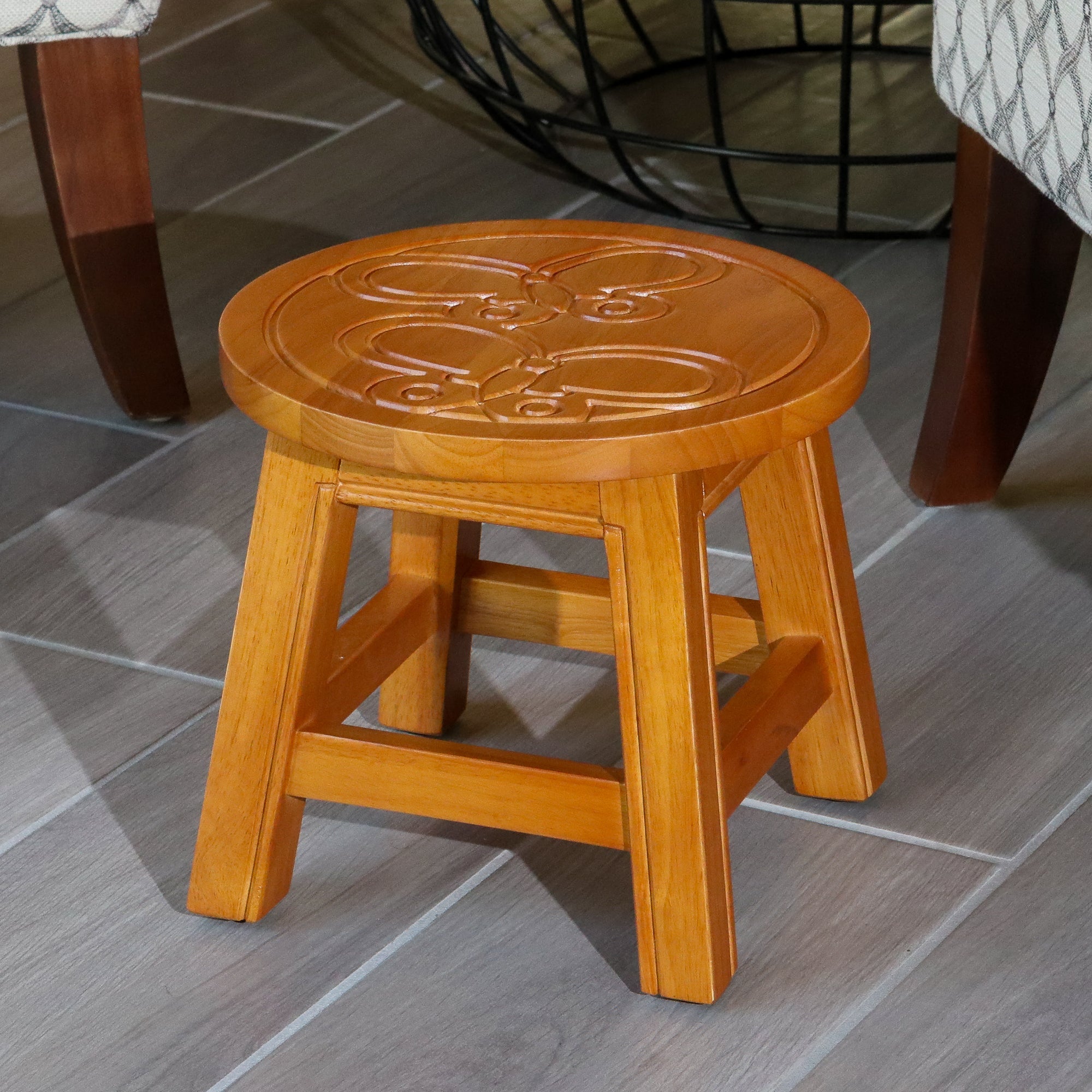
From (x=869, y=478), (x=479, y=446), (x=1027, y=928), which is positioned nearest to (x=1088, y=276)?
(x=869, y=478)

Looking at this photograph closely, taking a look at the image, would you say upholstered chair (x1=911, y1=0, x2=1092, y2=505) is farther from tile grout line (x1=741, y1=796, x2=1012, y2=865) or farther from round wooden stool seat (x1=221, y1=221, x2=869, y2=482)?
tile grout line (x1=741, y1=796, x2=1012, y2=865)

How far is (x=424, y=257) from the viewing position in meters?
0.85

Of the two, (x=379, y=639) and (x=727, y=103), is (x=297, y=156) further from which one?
(x=379, y=639)

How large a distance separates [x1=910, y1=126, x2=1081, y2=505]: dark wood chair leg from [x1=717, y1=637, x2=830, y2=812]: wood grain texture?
0.36 metres

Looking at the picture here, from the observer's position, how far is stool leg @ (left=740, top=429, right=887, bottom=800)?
0.84m

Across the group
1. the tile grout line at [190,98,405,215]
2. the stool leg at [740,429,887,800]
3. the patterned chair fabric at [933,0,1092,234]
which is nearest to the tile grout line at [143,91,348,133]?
the tile grout line at [190,98,405,215]

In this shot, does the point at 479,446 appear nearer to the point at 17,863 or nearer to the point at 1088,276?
the point at 17,863

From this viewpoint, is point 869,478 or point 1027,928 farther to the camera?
point 869,478

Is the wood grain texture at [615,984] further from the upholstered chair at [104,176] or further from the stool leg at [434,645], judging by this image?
the upholstered chair at [104,176]

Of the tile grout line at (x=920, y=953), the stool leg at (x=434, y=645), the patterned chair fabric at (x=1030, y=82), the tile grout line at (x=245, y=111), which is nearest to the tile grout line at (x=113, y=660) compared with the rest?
the stool leg at (x=434, y=645)

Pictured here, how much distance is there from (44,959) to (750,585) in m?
0.52

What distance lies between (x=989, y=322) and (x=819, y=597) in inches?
14.3

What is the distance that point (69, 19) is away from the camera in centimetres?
116

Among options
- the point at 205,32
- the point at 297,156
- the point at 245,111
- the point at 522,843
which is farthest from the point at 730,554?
the point at 205,32
